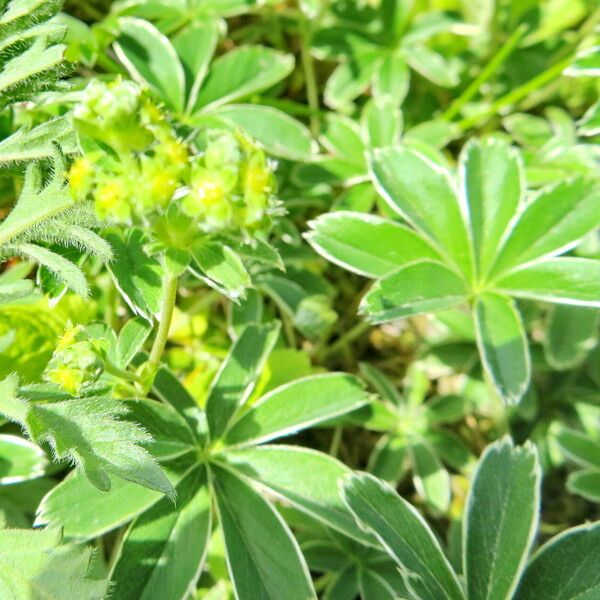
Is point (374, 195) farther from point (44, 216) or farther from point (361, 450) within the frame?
point (44, 216)

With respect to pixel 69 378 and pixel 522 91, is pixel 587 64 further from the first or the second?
pixel 69 378

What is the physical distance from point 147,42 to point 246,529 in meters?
1.13

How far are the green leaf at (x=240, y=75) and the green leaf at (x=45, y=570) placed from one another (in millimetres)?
1063

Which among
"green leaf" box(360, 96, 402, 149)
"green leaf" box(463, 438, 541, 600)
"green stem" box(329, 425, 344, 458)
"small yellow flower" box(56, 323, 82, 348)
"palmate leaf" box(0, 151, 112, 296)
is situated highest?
"palmate leaf" box(0, 151, 112, 296)

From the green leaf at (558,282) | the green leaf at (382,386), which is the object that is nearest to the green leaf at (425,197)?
the green leaf at (558,282)

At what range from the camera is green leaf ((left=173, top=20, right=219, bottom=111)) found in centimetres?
173

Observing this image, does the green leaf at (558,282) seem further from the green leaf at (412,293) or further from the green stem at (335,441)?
the green stem at (335,441)

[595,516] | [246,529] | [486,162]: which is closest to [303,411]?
[246,529]

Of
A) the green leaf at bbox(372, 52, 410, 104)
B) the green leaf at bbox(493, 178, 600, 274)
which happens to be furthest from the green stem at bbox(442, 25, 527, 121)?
the green leaf at bbox(493, 178, 600, 274)

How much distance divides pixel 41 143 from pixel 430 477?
1139 millimetres

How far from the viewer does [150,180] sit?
35.7 inches

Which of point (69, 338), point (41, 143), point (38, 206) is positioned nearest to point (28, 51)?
point (41, 143)

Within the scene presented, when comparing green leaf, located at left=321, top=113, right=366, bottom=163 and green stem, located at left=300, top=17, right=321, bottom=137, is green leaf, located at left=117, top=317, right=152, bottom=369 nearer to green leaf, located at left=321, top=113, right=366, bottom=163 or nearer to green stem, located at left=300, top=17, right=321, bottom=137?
green leaf, located at left=321, top=113, right=366, bottom=163

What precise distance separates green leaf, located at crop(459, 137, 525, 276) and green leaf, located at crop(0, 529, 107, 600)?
3.06ft
